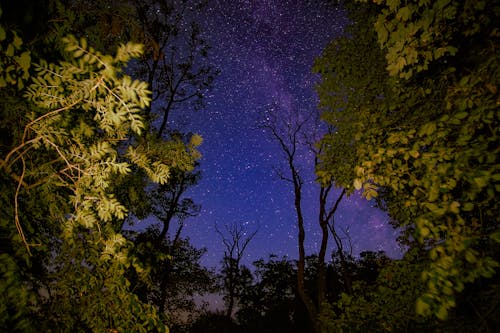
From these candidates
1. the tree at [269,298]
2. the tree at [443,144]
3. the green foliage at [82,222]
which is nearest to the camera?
the tree at [443,144]

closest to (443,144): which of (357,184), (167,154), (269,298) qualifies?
(357,184)

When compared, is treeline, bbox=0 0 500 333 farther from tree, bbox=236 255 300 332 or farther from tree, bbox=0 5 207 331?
tree, bbox=236 255 300 332

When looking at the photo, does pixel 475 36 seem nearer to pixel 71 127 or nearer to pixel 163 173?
pixel 163 173

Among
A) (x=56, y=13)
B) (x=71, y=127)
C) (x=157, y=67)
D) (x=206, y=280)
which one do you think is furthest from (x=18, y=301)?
(x=206, y=280)

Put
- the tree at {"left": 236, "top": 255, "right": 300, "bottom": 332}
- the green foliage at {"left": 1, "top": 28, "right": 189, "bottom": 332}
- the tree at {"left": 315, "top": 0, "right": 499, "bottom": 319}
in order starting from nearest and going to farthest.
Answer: the tree at {"left": 315, "top": 0, "right": 499, "bottom": 319} < the green foliage at {"left": 1, "top": 28, "right": 189, "bottom": 332} < the tree at {"left": 236, "top": 255, "right": 300, "bottom": 332}

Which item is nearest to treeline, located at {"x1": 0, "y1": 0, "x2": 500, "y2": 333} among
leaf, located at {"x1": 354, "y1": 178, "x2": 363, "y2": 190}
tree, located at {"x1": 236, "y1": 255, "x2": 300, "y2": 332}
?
leaf, located at {"x1": 354, "y1": 178, "x2": 363, "y2": 190}

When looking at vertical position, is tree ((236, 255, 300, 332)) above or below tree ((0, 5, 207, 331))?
above

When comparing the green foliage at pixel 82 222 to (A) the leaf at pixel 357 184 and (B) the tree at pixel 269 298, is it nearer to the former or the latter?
(A) the leaf at pixel 357 184

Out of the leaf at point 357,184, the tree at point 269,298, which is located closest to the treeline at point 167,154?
the leaf at point 357,184

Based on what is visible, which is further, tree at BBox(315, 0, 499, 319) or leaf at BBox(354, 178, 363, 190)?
leaf at BBox(354, 178, 363, 190)

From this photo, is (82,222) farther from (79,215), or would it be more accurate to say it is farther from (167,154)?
(167,154)

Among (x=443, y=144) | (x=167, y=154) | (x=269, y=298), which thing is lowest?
(x=443, y=144)

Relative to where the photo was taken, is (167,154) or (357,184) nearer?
(357,184)

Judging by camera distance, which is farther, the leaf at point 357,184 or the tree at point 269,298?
the tree at point 269,298
